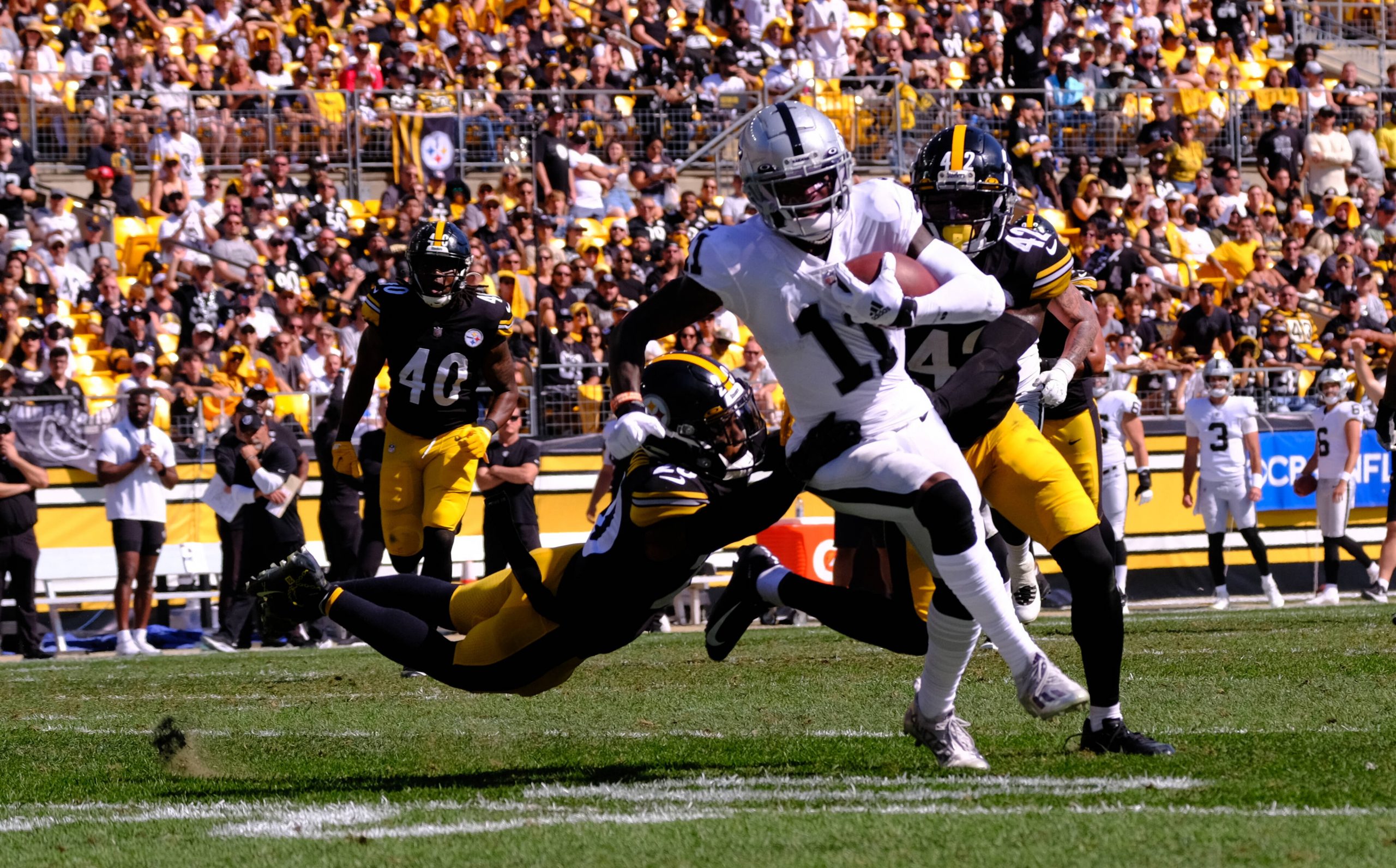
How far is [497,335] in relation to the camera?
9234 millimetres

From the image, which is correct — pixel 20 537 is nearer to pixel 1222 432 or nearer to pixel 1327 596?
pixel 1222 432

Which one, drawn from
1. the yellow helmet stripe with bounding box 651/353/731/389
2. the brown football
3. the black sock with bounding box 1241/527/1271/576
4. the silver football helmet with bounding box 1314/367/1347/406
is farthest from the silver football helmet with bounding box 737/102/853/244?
the silver football helmet with bounding box 1314/367/1347/406

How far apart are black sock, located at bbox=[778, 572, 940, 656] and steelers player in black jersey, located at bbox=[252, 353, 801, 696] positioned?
30 centimetres

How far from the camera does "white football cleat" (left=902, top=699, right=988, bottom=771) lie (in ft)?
16.2

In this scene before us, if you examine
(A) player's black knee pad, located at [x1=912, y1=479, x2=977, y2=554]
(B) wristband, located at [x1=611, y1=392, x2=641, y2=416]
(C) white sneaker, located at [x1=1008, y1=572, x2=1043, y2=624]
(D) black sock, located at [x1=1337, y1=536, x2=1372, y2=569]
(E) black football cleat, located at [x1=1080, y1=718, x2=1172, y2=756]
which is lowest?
(D) black sock, located at [x1=1337, y1=536, x2=1372, y2=569]

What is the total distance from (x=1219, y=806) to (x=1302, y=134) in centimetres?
1805

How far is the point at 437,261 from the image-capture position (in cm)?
885

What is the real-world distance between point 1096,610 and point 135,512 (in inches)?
339

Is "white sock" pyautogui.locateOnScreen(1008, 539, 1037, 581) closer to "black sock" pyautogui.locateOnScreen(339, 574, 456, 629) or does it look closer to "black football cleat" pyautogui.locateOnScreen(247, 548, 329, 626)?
"black sock" pyautogui.locateOnScreen(339, 574, 456, 629)

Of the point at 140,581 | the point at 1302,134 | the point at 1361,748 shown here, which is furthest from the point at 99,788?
the point at 1302,134

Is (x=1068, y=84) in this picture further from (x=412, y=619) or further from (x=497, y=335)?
(x=412, y=619)

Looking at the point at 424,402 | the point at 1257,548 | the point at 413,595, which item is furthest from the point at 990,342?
the point at 1257,548

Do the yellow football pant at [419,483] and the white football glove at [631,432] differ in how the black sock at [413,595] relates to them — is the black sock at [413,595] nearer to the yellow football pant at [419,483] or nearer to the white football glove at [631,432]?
the white football glove at [631,432]

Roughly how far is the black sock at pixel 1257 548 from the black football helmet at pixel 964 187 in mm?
9072
